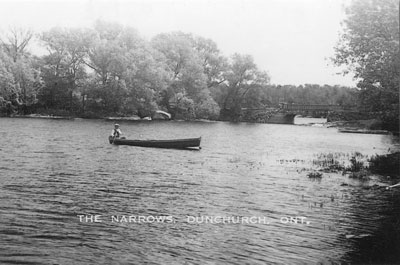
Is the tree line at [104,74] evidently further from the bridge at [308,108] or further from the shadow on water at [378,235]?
the shadow on water at [378,235]

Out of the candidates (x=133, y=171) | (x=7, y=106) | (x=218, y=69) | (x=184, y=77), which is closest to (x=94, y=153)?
(x=133, y=171)

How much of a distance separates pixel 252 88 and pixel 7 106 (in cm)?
5614

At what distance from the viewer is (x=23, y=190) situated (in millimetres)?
18547

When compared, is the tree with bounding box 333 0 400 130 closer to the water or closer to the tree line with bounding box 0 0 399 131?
the water

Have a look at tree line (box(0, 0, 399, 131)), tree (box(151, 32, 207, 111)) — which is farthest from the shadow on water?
tree (box(151, 32, 207, 111))

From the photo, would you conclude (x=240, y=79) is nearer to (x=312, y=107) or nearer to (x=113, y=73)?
(x=312, y=107)

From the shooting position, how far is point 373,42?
25391mm

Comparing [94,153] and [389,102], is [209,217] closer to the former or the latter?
[94,153]

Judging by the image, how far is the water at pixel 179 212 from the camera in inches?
464

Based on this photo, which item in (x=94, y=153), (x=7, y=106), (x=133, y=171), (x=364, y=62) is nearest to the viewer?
A: (x=133, y=171)

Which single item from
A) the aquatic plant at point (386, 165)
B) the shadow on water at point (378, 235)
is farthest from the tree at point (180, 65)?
the shadow on water at point (378, 235)

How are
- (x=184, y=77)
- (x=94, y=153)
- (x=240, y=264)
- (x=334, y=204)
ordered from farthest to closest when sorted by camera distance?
(x=184, y=77), (x=94, y=153), (x=334, y=204), (x=240, y=264)

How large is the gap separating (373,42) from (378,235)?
1511cm

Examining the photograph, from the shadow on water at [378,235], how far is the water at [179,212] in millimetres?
54
